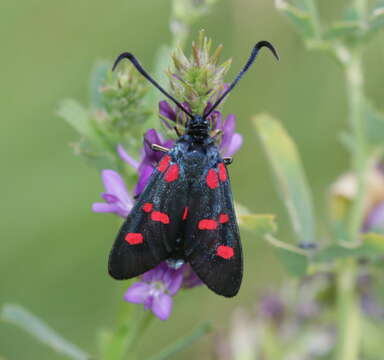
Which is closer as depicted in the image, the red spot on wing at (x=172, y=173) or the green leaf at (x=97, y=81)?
the red spot on wing at (x=172, y=173)

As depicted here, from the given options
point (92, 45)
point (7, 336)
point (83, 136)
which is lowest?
point (7, 336)

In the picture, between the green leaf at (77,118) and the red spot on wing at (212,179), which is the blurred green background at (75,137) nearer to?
the green leaf at (77,118)

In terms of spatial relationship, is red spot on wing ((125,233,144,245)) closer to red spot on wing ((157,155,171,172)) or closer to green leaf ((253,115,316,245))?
red spot on wing ((157,155,171,172))

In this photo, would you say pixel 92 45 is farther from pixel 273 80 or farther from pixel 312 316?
pixel 312 316

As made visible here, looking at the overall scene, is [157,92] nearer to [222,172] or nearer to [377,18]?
[222,172]

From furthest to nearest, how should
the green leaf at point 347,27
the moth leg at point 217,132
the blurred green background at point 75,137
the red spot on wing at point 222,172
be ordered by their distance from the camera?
the blurred green background at point 75,137
the green leaf at point 347,27
the red spot on wing at point 222,172
the moth leg at point 217,132

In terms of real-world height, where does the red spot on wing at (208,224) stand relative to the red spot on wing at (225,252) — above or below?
above

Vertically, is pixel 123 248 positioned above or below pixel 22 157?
below

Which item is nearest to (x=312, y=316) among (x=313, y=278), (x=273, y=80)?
(x=313, y=278)

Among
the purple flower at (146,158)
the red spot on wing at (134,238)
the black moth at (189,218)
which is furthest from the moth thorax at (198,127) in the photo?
the red spot on wing at (134,238)
